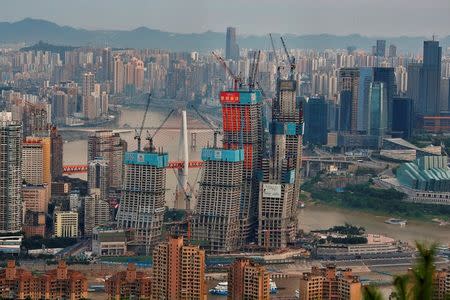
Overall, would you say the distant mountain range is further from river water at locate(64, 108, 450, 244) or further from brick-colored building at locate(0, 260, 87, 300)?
brick-colored building at locate(0, 260, 87, 300)

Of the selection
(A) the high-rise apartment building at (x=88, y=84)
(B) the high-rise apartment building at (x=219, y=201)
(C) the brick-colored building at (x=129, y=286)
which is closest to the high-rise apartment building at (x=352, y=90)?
(A) the high-rise apartment building at (x=88, y=84)

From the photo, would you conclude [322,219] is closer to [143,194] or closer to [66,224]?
[143,194]

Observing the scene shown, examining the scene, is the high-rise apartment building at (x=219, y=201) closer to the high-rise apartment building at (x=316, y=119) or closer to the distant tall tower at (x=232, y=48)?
the high-rise apartment building at (x=316, y=119)

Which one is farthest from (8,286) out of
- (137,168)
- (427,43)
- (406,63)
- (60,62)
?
(60,62)

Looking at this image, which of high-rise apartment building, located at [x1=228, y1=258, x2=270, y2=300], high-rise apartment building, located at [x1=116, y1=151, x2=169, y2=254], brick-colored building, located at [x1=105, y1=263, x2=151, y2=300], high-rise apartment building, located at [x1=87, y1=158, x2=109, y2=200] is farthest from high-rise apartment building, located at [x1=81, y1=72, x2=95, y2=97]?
high-rise apartment building, located at [x1=228, y1=258, x2=270, y2=300]

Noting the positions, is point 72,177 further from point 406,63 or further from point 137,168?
point 406,63
